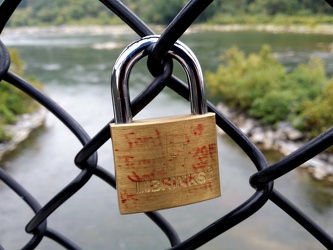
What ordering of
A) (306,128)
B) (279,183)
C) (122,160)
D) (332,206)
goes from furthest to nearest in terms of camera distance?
1. (306,128)
2. (279,183)
3. (332,206)
4. (122,160)

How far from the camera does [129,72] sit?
0.24 meters

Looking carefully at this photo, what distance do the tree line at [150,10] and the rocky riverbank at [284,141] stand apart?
3213 mm

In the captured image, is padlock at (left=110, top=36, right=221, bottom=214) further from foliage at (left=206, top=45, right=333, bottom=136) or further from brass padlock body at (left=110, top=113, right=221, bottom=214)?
foliage at (left=206, top=45, right=333, bottom=136)

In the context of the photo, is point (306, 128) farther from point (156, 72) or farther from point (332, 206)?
point (156, 72)

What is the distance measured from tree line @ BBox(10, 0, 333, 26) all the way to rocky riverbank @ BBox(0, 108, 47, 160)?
2.65 m

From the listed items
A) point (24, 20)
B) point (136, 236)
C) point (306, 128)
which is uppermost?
Result: point (24, 20)

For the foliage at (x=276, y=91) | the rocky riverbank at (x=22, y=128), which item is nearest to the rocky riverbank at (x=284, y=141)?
the foliage at (x=276, y=91)

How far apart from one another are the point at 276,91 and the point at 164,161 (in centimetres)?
499

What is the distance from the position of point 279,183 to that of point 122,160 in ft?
11.2

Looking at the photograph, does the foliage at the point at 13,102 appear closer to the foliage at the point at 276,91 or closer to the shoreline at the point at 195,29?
the foliage at the point at 276,91

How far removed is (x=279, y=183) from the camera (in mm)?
3432

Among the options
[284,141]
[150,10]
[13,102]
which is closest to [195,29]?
[150,10]

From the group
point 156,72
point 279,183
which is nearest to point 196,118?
point 156,72

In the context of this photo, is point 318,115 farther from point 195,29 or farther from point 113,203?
point 195,29
